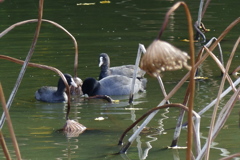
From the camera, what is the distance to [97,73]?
1101 cm

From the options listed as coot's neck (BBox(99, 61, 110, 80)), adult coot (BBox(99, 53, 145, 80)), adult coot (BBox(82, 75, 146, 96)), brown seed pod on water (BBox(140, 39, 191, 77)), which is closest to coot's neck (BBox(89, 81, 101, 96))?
adult coot (BBox(82, 75, 146, 96))

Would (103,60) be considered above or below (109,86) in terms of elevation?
above

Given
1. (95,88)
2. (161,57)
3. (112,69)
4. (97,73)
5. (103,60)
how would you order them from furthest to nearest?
(97,73) < (112,69) < (103,60) < (95,88) < (161,57)

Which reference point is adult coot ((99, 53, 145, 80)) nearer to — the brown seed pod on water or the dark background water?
the dark background water

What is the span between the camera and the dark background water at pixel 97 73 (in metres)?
6.41

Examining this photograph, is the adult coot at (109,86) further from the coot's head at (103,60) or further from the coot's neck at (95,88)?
the coot's head at (103,60)

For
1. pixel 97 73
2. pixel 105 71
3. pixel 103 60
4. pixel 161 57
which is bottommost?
pixel 97 73

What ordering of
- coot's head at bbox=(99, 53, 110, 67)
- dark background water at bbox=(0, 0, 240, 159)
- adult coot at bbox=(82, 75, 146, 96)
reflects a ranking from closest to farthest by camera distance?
dark background water at bbox=(0, 0, 240, 159) < adult coot at bbox=(82, 75, 146, 96) < coot's head at bbox=(99, 53, 110, 67)

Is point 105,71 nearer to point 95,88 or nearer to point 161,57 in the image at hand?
point 95,88

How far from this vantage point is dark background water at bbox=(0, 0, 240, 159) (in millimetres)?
6414

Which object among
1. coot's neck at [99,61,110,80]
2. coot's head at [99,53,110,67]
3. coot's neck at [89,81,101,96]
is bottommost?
coot's neck at [89,81,101,96]

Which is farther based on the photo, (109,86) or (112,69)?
(112,69)

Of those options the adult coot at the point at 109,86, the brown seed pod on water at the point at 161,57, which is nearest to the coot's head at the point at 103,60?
the adult coot at the point at 109,86

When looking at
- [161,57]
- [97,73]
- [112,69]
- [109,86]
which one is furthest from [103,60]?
[161,57]
